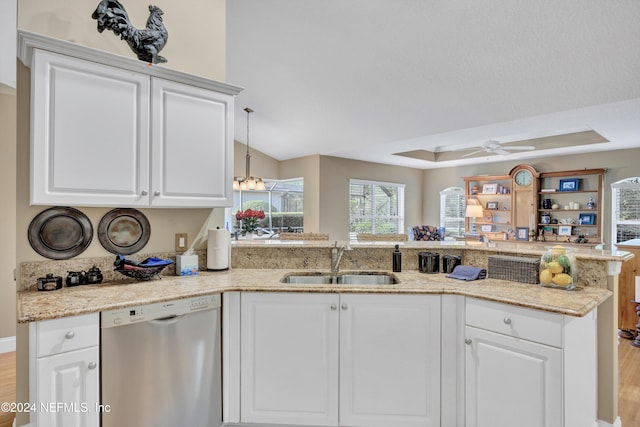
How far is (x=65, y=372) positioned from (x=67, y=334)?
6.3 inches

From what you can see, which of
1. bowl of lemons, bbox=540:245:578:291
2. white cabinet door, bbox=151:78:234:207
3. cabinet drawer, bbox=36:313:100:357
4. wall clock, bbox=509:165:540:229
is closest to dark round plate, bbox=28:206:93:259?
white cabinet door, bbox=151:78:234:207

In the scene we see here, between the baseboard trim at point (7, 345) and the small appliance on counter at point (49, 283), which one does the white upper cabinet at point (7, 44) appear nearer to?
the small appliance on counter at point (49, 283)

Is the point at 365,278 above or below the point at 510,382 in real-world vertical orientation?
above

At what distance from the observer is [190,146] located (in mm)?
2207

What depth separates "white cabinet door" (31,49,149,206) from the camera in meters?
1.74

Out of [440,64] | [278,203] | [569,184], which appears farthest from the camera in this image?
[278,203]

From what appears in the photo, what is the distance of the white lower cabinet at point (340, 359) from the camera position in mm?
1948

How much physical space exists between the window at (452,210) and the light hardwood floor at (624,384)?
16.8ft

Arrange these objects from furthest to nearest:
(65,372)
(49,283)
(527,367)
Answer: (49,283)
(527,367)
(65,372)

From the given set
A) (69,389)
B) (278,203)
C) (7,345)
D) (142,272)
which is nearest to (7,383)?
(7,345)

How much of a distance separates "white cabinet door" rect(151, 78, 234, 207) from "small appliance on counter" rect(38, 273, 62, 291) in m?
0.65

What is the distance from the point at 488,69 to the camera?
11.1 ft

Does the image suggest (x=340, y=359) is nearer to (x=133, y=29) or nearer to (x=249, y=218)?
(x=133, y=29)

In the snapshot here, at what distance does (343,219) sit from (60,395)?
5.99 metres
